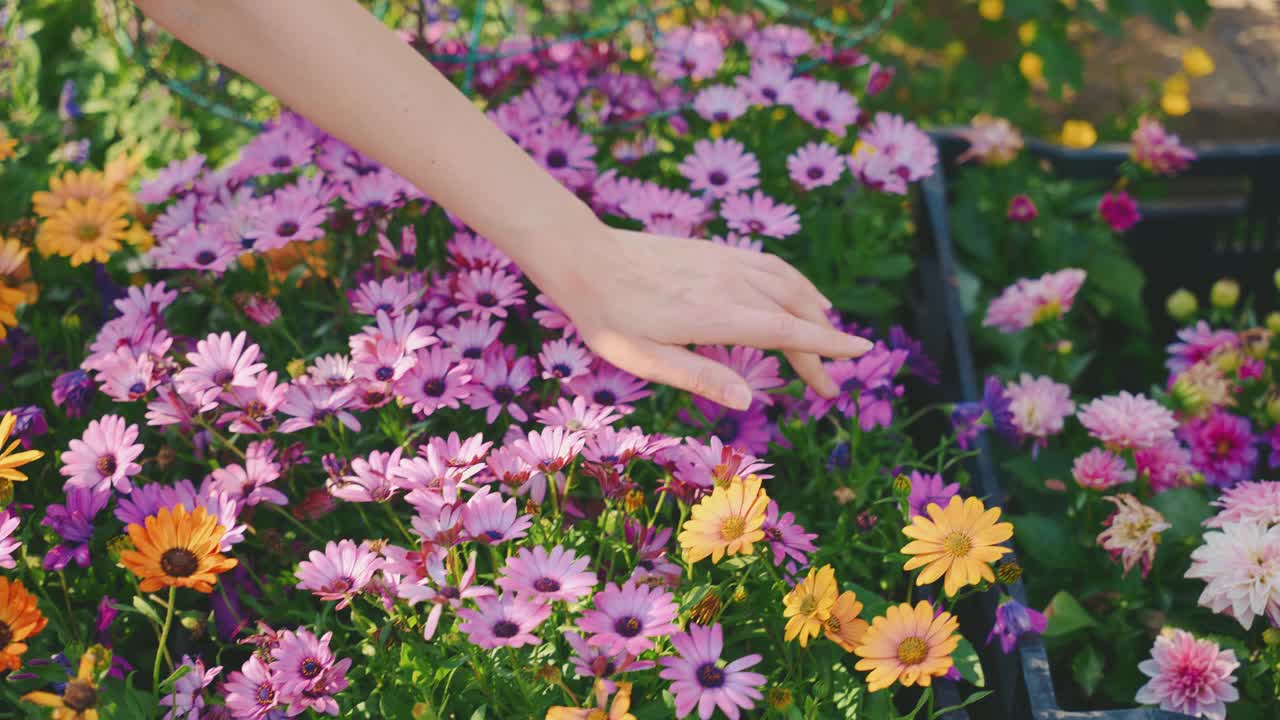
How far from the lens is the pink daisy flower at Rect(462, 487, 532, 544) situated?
32.0 inches

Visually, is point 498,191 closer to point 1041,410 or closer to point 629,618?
point 629,618

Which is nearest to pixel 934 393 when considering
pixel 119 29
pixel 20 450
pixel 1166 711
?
pixel 1166 711

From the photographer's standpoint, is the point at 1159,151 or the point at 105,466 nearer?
the point at 105,466

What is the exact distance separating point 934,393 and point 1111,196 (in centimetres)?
44

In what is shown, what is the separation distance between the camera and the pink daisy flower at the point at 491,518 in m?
0.81

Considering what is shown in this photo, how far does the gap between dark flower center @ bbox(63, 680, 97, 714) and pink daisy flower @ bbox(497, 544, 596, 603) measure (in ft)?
0.87

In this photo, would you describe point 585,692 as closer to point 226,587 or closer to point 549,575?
point 549,575

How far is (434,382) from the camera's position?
972 millimetres

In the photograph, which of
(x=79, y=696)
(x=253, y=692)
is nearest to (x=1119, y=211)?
(x=253, y=692)

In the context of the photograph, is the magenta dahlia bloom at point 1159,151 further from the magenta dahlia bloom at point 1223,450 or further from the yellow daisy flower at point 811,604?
the yellow daisy flower at point 811,604

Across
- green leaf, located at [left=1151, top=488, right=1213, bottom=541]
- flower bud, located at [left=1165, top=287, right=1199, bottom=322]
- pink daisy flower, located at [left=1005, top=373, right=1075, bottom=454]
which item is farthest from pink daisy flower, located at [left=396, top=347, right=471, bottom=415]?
flower bud, located at [left=1165, top=287, right=1199, bottom=322]

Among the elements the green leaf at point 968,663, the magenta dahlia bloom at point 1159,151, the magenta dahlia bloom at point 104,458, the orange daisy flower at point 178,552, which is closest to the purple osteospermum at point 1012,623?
the green leaf at point 968,663

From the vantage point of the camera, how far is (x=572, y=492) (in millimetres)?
993

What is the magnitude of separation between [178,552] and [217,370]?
0.70 ft
